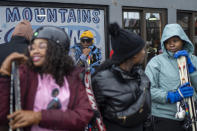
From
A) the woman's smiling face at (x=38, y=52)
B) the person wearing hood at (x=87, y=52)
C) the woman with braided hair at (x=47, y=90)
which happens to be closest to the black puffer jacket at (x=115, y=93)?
the woman with braided hair at (x=47, y=90)

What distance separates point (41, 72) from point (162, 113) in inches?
67.9

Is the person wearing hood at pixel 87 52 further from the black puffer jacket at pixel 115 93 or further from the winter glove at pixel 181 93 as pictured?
the black puffer jacket at pixel 115 93

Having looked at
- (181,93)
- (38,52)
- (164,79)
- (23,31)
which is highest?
(23,31)

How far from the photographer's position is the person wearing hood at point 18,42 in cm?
283

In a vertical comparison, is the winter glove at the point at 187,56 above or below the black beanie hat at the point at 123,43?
below

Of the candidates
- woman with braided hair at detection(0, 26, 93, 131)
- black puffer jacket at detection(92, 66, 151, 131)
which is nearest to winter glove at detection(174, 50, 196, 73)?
black puffer jacket at detection(92, 66, 151, 131)

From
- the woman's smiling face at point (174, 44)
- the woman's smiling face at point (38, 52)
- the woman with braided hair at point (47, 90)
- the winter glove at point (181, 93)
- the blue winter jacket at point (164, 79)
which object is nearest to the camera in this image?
the woman with braided hair at point (47, 90)

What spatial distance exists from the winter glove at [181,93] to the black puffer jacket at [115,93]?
64 centimetres

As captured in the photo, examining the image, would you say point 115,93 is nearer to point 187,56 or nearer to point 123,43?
point 123,43

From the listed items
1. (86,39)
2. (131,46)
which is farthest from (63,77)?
(86,39)

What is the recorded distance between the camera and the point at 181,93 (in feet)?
9.27

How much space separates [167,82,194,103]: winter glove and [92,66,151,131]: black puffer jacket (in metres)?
0.64

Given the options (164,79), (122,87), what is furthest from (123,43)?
(164,79)

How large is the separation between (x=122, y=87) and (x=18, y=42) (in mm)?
1390
